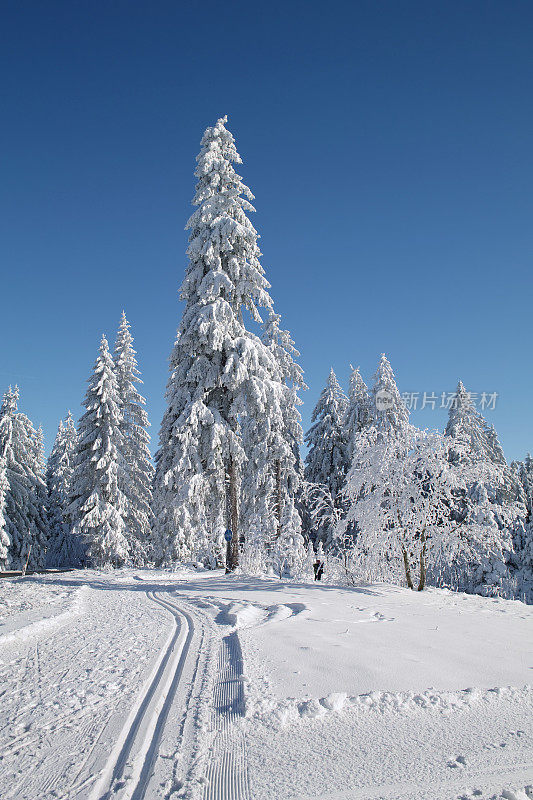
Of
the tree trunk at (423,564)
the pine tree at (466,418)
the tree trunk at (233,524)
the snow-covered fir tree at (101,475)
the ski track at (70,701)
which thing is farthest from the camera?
the pine tree at (466,418)

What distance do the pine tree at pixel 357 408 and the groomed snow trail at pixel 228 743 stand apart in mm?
24433

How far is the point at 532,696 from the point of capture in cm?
326

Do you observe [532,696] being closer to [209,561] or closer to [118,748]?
[118,748]

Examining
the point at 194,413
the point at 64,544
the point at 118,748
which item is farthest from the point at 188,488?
the point at 64,544

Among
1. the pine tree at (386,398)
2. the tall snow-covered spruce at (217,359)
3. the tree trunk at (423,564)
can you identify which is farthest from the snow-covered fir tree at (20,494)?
the tree trunk at (423,564)

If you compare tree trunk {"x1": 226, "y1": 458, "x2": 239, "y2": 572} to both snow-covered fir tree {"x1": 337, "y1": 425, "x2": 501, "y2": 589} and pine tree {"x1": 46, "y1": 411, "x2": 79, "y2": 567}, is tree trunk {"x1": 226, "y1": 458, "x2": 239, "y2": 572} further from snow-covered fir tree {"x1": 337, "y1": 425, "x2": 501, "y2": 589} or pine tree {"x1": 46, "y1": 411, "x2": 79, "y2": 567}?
pine tree {"x1": 46, "y1": 411, "x2": 79, "y2": 567}

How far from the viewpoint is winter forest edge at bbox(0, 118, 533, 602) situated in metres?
10.3

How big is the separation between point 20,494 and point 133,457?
27.6 feet

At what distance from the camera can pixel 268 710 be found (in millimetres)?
2990

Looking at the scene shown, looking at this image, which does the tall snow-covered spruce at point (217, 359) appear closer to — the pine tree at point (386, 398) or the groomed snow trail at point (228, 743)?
the groomed snow trail at point (228, 743)

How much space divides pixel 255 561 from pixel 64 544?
84.5ft

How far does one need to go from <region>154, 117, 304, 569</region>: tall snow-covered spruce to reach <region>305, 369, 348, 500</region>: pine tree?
12240mm

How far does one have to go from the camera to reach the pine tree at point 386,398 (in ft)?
91.3

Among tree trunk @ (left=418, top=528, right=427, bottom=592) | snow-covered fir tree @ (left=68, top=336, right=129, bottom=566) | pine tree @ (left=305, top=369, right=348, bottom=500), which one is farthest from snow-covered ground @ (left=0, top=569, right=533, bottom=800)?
pine tree @ (left=305, top=369, right=348, bottom=500)
